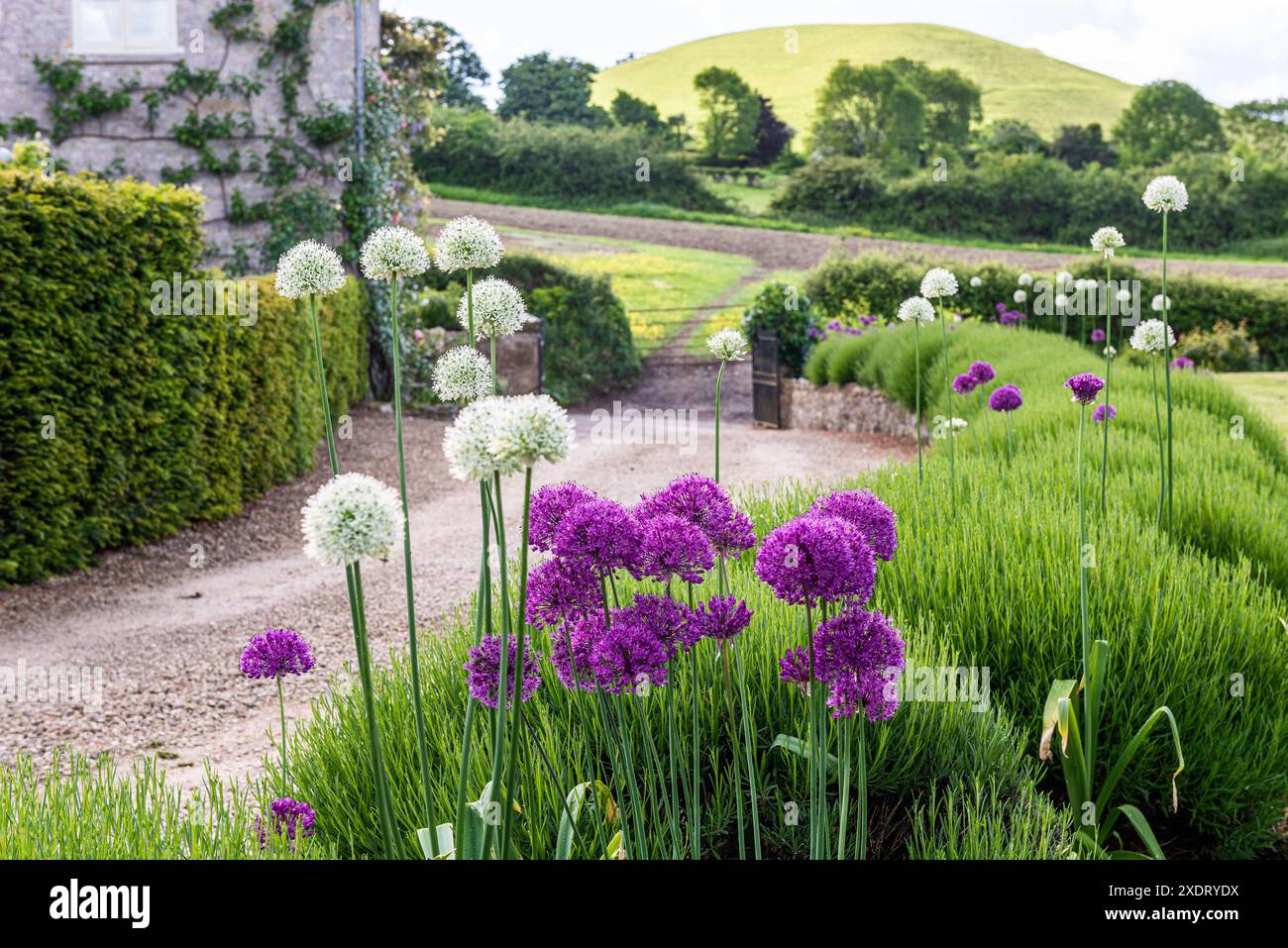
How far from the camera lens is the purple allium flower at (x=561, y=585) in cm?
147

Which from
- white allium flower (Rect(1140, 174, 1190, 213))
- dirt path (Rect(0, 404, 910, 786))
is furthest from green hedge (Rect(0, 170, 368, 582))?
white allium flower (Rect(1140, 174, 1190, 213))

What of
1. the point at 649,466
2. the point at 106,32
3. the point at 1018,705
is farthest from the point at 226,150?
the point at 1018,705

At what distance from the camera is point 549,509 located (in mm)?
1558

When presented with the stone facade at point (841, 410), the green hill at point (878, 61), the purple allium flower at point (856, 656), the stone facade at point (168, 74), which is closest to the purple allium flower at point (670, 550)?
the purple allium flower at point (856, 656)

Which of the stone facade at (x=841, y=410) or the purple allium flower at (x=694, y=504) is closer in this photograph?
the purple allium flower at (x=694, y=504)

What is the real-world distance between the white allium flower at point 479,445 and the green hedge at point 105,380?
Answer: 19.1 feet

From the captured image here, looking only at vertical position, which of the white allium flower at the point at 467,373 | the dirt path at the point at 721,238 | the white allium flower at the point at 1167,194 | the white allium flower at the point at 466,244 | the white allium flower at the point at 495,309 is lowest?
the white allium flower at the point at 467,373

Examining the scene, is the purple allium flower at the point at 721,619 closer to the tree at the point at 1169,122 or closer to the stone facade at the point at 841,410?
the stone facade at the point at 841,410

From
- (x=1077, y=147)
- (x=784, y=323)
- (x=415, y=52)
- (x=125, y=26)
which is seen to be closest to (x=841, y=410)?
(x=784, y=323)

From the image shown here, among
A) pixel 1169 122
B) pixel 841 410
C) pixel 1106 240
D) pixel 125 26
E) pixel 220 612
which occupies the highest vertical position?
pixel 1169 122

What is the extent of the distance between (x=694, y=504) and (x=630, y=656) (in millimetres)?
308

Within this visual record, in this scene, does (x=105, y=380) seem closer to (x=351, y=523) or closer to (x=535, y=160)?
(x=351, y=523)

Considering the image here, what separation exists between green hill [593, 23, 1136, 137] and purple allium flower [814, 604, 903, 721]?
35992 millimetres

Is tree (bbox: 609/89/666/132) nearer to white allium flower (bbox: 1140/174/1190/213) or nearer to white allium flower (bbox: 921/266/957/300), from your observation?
white allium flower (bbox: 921/266/957/300)
